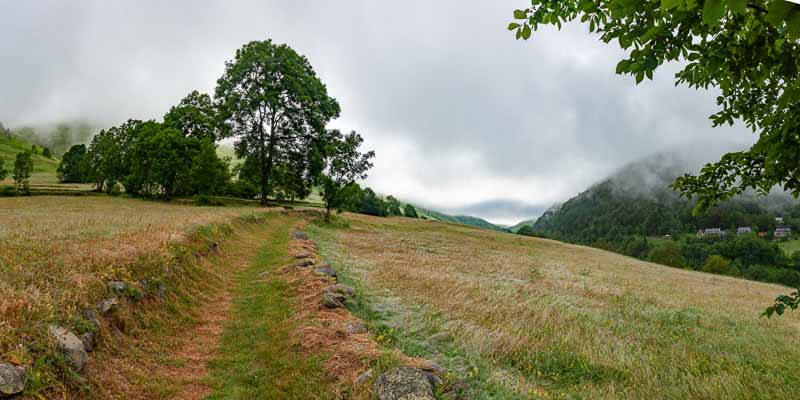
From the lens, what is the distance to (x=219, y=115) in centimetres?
4666

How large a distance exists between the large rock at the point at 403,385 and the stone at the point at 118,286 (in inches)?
249

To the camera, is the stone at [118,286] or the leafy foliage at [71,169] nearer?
the stone at [118,286]

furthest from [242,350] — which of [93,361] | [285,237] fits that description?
[285,237]

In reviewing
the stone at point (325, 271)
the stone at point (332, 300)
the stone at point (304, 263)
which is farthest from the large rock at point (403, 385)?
the stone at point (304, 263)

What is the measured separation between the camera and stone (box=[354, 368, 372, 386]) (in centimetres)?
611

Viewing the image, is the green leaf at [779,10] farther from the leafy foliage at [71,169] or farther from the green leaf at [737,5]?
the leafy foliage at [71,169]

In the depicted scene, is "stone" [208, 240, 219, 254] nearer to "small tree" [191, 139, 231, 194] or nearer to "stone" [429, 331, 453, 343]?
"stone" [429, 331, 453, 343]

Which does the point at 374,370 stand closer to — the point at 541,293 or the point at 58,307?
the point at 58,307

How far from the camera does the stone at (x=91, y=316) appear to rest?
6.70 metres

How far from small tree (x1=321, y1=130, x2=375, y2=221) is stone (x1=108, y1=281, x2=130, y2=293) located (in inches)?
1413

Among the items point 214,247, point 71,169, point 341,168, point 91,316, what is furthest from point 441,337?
point 71,169

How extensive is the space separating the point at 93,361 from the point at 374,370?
471 centimetres

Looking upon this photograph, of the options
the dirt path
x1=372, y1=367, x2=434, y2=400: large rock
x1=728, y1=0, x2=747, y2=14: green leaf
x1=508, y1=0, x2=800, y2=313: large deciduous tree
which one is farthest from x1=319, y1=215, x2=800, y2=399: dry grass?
x1=728, y1=0, x2=747, y2=14: green leaf

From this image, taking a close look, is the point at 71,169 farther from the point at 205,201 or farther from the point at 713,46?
the point at 713,46
